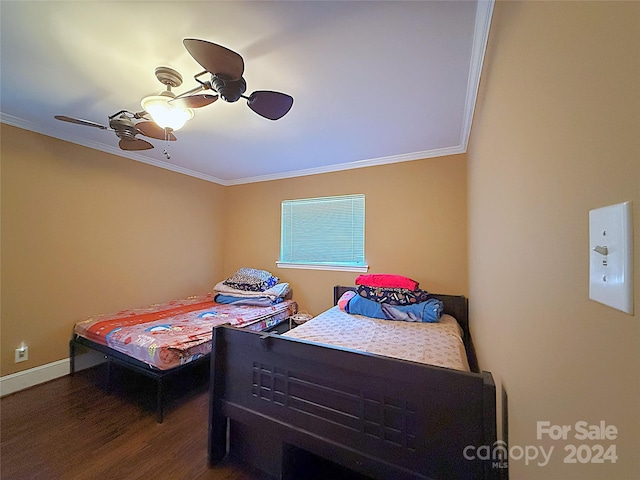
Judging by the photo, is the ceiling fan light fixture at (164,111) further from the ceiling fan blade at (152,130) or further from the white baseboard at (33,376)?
the white baseboard at (33,376)

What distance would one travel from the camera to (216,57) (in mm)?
1158

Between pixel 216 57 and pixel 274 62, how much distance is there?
481mm

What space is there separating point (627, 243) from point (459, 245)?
2.59m

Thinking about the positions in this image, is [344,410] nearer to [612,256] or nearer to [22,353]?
[612,256]

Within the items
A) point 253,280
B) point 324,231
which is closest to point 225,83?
point 324,231

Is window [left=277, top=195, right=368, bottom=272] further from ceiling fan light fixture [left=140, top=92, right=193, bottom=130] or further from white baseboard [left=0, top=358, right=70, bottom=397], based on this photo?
white baseboard [left=0, top=358, right=70, bottom=397]

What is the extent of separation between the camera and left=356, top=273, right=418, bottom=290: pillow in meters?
2.66

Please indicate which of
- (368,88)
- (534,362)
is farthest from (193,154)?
(534,362)

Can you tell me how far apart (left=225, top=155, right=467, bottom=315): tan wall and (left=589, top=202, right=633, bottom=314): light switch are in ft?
8.16

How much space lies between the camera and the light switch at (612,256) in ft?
1.11

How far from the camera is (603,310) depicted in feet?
1.30

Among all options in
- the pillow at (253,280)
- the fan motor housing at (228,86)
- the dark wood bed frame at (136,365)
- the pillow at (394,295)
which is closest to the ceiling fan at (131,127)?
the fan motor housing at (228,86)

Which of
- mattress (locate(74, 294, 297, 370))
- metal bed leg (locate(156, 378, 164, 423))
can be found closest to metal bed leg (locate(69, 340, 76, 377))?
mattress (locate(74, 294, 297, 370))

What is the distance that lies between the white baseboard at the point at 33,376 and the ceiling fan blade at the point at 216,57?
309 centimetres
